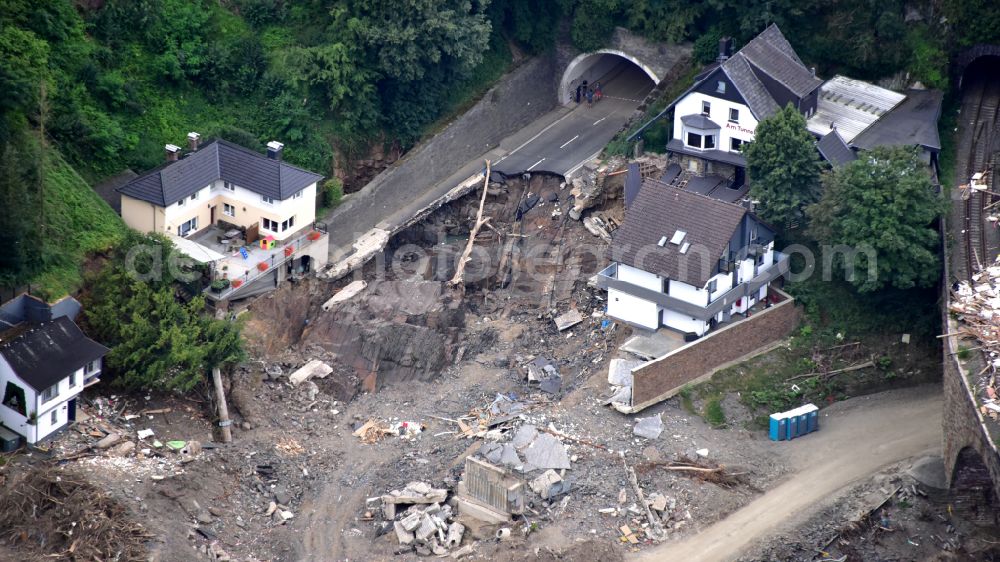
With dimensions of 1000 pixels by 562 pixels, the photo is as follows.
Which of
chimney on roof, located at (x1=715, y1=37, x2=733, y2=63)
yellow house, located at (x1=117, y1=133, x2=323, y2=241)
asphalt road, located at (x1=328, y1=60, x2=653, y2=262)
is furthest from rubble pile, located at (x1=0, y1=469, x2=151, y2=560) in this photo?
chimney on roof, located at (x1=715, y1=37, x2=733, y2=63)

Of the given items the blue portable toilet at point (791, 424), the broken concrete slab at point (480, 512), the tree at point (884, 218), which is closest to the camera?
the broken concrete slab at point (480, 512)

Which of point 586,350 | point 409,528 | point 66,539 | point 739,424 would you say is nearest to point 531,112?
point 586,350

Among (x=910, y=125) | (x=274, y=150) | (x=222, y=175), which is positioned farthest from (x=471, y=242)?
(x=910, y=125)

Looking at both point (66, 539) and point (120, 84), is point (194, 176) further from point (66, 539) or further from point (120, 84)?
point (66, 539)

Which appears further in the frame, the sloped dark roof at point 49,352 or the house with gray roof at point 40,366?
the sloped dark roof at point 49,352

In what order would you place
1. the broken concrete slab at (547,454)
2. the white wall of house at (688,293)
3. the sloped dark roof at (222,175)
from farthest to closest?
the sloped dark roof at (222,175), the white wall of house at (688,293), the broken concrete slab at (547,454)

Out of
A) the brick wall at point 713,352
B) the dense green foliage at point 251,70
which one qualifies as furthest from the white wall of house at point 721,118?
the dense green foliage at point 251,70

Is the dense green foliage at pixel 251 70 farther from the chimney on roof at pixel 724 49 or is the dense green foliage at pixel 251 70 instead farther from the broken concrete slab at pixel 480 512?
the broken concrete slab at pixel 480 512
